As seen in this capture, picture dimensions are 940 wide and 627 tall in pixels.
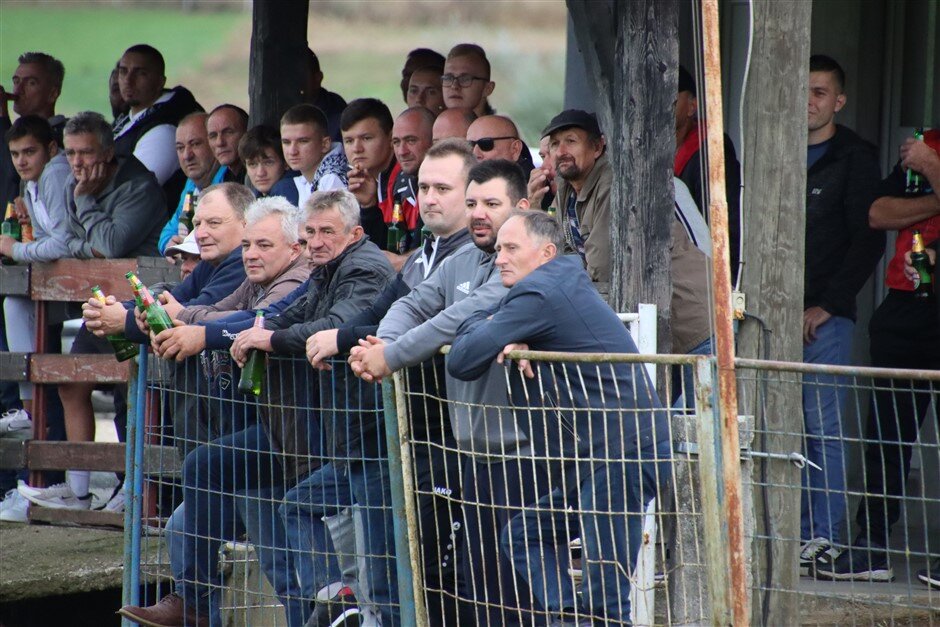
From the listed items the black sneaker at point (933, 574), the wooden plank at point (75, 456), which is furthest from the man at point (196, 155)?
the black sneaker at point (933, 574)

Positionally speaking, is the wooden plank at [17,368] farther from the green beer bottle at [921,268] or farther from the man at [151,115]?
the green beer bottle at [921,268]

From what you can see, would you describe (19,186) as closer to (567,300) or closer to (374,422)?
(374,422)

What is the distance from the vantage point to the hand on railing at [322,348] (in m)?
5.34

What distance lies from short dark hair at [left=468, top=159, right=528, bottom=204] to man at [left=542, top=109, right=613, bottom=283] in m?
0.96

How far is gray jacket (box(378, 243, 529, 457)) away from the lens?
16.1 ft

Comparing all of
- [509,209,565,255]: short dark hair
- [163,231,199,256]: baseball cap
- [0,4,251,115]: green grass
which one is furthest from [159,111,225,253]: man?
[0,4,251,115]: green grass

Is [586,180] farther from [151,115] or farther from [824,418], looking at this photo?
[151,115]

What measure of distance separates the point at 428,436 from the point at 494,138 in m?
2.29

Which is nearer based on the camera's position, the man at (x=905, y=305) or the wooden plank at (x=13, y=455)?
the man at (x=905, y=305)

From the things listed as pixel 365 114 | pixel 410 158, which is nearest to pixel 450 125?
pixel 410 158

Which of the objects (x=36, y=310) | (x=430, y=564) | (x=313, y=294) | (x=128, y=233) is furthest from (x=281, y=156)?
(x=430, y=564)

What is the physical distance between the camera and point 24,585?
24.0ft

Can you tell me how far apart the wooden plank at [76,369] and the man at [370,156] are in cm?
167

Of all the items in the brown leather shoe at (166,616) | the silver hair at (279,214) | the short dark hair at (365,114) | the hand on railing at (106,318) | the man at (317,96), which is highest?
the man at (317,96)
